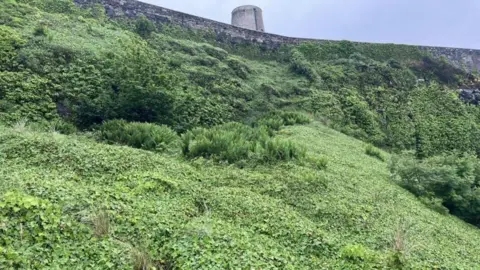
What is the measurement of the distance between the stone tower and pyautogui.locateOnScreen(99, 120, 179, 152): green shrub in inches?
793

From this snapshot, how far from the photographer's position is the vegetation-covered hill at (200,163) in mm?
5074

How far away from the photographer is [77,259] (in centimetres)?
447

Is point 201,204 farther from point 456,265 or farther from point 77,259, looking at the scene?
point 456,265

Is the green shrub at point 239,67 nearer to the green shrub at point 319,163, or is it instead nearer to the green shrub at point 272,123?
the green shrub at point 272,123

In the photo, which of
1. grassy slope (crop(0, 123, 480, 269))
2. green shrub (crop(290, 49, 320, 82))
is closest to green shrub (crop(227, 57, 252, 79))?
green shrub (crop(290, 49, 320, 82))

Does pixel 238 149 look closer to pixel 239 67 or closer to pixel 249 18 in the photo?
pixel 239 67

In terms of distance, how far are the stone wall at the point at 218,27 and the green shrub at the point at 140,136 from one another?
11.4 m

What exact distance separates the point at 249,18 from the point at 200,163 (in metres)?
22.1

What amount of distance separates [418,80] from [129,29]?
49.0 feet

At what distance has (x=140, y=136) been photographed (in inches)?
383

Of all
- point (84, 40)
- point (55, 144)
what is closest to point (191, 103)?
point (84, 40)

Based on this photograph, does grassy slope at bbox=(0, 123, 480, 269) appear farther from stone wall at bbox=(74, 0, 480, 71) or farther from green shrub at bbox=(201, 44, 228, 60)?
stone wall at bbox=(74, 0, 480, 71)

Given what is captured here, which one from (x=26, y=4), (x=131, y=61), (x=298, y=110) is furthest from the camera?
(x=298, y=110)

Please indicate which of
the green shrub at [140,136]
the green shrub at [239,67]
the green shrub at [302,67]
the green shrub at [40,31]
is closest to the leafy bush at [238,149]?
the green shrub at [140,136]
